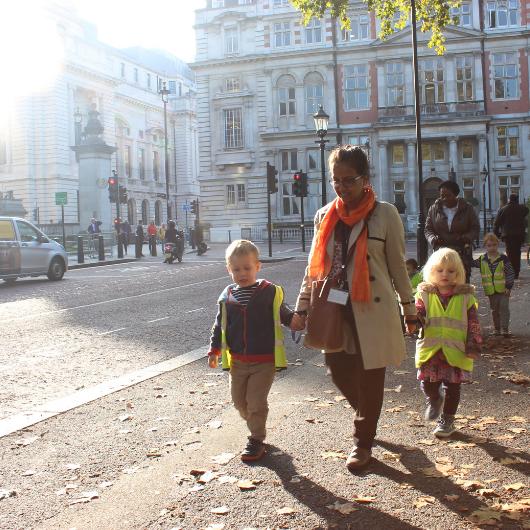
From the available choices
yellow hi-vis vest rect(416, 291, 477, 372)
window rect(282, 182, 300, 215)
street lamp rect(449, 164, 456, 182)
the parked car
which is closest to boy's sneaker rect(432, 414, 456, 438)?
yellow hi-vis vest rect(416, 291, 477, 372)

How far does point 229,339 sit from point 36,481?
1.32 metres

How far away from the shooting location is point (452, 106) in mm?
46844

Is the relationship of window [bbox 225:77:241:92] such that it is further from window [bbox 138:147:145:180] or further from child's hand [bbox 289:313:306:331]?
child's hand [bbox 289:313:306:331]

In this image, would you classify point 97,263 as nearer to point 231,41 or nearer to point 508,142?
point 231,41

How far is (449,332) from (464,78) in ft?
147

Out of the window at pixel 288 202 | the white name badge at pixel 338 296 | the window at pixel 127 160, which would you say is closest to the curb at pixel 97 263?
the window at pixel 288 202

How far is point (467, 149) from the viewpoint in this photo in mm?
46750

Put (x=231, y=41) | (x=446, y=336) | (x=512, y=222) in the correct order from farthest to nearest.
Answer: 1. (x=231, y=41)
2. (x=512, y=222)
3. (x=446, y=336)

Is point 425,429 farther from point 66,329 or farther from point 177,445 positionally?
point 66,329

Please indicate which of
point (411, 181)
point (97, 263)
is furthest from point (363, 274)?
point (411, 181)

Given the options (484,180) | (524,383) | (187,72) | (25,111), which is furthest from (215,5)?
(524,383)

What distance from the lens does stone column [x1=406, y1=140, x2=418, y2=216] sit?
46.5 m

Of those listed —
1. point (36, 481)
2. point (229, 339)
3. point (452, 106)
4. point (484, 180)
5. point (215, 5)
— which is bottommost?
point (36, 481)

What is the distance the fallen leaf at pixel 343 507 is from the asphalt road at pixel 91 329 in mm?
3077
